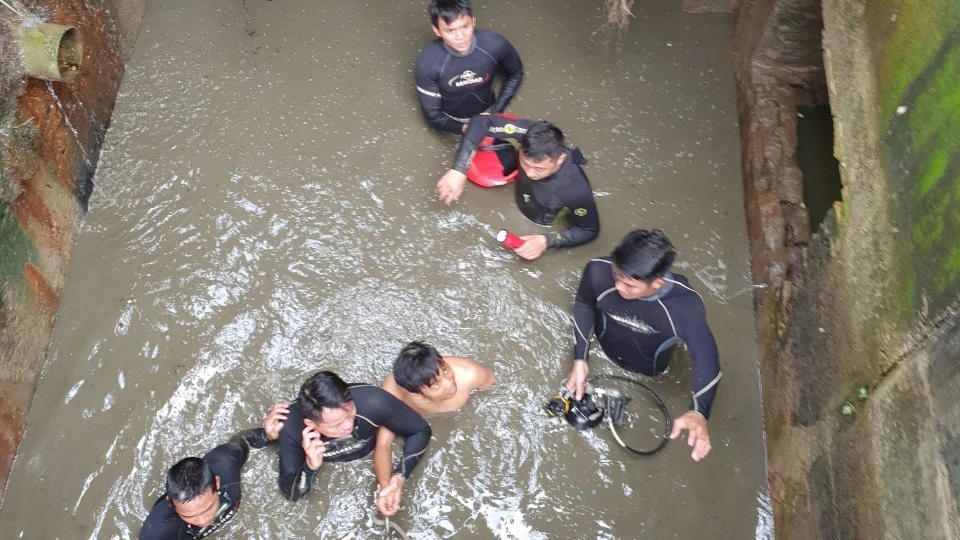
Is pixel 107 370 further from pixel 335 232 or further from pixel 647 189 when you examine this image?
pixel 647 189

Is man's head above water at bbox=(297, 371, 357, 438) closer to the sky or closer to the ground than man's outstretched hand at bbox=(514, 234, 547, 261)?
closer to the sky

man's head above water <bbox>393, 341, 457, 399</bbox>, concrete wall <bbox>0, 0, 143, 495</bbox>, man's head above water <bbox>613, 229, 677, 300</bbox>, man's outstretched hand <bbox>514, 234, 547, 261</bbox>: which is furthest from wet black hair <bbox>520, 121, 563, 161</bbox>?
concrete wall <bbox>0, 0, 143, 495</bbox>

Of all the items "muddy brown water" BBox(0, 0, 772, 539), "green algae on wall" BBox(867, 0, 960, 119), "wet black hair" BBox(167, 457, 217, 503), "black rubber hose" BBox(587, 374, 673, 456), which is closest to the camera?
"green algae on wall" BBox(867, 0, 960, 119)

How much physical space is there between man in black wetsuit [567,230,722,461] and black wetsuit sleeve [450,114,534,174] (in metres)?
0.98

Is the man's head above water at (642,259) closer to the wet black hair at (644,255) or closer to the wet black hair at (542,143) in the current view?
the wet black hair at (644,255)

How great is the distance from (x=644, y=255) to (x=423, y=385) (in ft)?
3.40

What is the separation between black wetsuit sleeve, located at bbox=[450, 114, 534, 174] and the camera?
4.06 m

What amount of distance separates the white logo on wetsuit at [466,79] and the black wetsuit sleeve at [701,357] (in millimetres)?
1827

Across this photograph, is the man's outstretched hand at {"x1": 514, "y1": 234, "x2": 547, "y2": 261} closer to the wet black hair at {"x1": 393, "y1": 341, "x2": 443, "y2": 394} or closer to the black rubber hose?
the black rubber hose

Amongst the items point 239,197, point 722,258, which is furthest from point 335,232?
point 722,258

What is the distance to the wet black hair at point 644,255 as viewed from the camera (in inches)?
118

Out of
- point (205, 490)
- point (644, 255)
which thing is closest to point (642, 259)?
point (644, 255)

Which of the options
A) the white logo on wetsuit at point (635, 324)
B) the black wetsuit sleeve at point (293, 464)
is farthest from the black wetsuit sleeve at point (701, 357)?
the black wetsuit sleeve at point (293, 464)

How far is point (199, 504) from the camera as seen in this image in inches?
117
